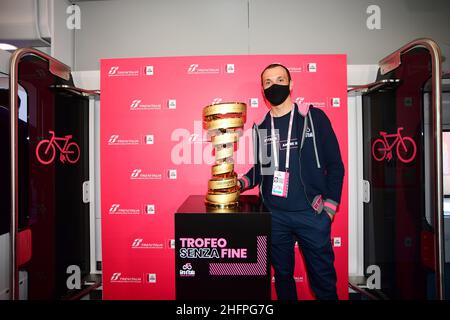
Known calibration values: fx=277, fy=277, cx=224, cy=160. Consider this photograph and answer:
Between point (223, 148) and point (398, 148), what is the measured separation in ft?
4.26

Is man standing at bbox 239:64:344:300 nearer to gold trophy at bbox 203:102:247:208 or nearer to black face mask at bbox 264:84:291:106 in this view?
black face mask at bbox 264:84:291:106

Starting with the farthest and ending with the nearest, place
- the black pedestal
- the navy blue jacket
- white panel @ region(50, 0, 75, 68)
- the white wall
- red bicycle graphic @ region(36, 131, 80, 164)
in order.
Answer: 1. the white wall
2. white panel @ region(50, 0, 75, 68)
3. red bicycle graphic @ region(36, 131, 80, 164)
4. the navy blue jacket
5. the black pedestal

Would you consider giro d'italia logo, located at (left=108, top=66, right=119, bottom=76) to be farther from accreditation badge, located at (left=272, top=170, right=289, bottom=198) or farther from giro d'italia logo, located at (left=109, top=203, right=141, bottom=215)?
accreditation badge, located at (left=272, top=170, right=289, bottom=198)

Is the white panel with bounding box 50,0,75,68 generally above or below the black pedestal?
above

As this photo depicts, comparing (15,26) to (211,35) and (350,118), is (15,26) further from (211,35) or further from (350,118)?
(350,118)

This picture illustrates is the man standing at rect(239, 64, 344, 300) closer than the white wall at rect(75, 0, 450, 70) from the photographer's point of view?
Yes

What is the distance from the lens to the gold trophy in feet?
5.69

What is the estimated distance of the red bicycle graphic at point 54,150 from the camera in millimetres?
2045

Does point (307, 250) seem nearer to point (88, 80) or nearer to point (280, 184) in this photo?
point (280, 184)

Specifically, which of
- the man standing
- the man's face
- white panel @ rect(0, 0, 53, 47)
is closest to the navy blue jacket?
the man standing

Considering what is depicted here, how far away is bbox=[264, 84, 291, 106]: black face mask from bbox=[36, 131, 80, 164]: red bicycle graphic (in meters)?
1.68

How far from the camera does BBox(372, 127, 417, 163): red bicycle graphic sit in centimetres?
193

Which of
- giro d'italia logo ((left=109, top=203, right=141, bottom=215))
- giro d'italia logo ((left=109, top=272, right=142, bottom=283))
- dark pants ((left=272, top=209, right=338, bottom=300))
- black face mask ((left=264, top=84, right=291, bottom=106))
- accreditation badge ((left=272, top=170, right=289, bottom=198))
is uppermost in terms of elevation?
black face mask ((left=264, top=84, right=291, bottom=106))

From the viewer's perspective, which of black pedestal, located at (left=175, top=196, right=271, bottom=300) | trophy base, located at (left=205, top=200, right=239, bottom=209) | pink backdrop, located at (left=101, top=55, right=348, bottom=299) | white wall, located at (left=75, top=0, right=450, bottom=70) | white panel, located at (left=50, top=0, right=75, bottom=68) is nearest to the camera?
black pedestal, located at (left=175, top=196, right=271, bottom=300)
